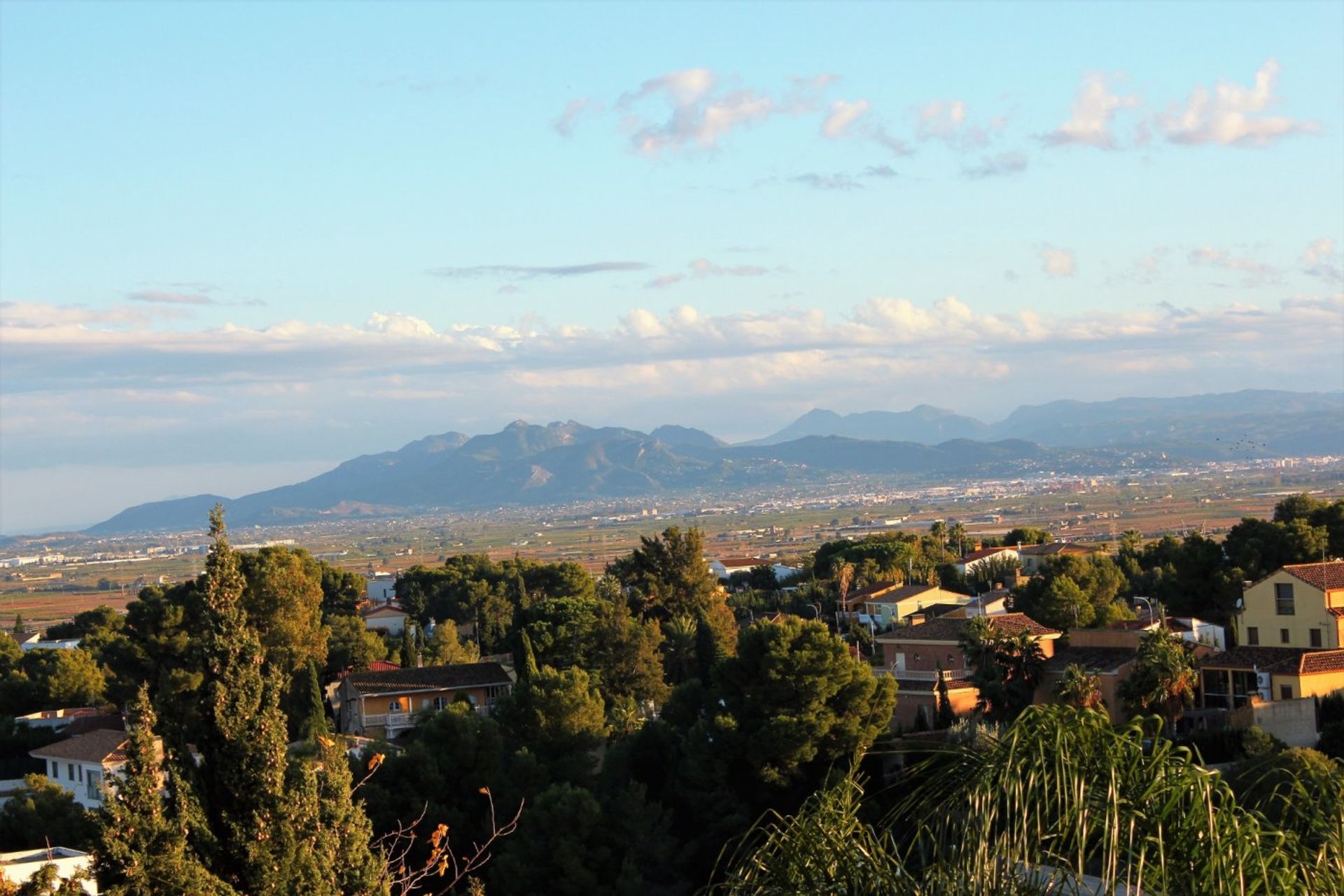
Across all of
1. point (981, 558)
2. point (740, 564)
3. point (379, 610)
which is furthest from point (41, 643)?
point (740, 564)

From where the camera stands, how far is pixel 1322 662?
32688mm

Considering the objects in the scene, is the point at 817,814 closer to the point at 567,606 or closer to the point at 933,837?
the point at 933,837

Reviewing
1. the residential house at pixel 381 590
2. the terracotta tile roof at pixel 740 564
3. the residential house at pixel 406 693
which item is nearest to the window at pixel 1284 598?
the residential house at pixel 406 693

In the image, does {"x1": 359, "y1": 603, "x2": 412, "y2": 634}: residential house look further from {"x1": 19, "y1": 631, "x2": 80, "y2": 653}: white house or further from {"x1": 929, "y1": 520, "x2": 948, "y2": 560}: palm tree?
{"x1": 929, "y1": 520, "x2": 948, "y2": 560}: palm tree

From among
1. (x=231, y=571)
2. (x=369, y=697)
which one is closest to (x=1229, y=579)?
(x=369, y=697)

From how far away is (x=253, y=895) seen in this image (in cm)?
1089

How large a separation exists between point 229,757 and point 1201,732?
23.8 meters

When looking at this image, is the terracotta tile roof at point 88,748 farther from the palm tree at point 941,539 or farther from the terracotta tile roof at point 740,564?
the terracotta tile roof at point 740,564

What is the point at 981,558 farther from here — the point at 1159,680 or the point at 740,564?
the point at 1159,680

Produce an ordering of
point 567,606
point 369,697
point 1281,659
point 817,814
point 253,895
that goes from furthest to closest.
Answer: point 567,606
point 369,697
point 1281,659
point 253,895
point 817,814

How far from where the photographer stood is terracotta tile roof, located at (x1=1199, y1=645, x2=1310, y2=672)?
3272cm

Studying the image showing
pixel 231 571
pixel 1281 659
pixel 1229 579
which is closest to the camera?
pixel 231 571

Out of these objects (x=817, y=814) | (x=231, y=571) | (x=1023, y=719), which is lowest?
(x=817, y=814)

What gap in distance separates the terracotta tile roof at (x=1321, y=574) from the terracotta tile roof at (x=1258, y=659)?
187 centimetres
